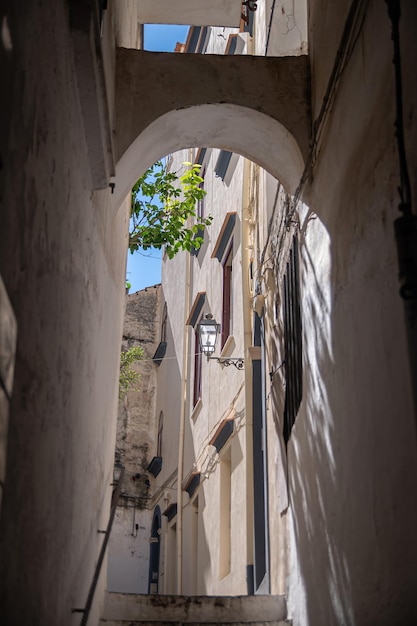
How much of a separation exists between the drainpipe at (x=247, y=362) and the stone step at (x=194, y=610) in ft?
4.77

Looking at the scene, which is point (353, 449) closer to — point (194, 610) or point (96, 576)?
point (96, 576)

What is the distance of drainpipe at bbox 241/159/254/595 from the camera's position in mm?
8719

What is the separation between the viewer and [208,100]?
22.1ft

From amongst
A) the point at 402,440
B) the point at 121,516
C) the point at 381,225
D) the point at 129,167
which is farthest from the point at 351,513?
the point at 121,516

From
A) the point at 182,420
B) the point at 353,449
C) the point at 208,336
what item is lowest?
the point at 353,449

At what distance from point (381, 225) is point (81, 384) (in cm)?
228

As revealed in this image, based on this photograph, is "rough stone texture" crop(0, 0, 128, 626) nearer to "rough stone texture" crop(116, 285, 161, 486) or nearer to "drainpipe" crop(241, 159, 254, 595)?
"drainpipe" crop(241, 159, 254, 595)

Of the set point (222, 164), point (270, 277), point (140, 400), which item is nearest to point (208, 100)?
point (270, 277)

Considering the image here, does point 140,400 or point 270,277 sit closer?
point 270,277

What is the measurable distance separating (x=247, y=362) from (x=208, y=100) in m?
3.77

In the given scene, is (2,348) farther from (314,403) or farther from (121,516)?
(121,516)

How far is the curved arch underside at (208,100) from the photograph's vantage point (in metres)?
6.68

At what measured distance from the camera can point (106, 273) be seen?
6.68 meters

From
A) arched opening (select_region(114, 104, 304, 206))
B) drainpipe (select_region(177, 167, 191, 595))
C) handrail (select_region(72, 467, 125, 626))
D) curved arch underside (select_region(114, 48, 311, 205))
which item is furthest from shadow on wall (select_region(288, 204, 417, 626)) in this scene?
drainpipe (select_region(177, 167, 191, 595))
